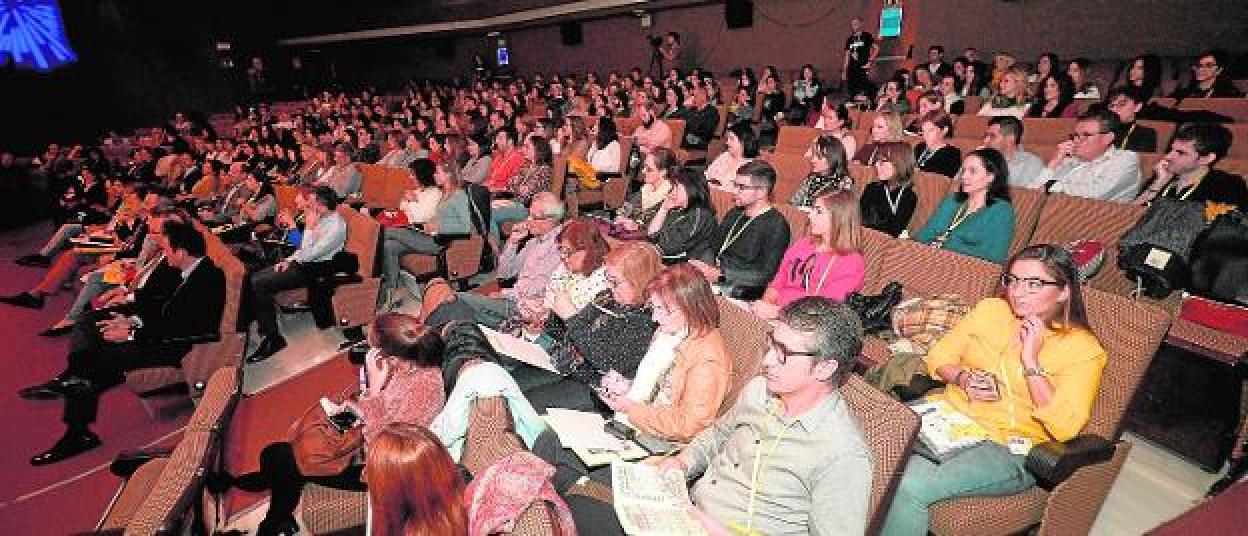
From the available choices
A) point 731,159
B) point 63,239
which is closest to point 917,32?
point 731,159

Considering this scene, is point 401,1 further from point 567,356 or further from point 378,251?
point 567,356

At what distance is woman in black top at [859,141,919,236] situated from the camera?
4.06 m

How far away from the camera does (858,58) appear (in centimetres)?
977

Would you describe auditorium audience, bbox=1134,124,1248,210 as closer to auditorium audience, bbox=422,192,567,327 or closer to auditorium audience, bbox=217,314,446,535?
auditorium audience, bbox=422,192,567,327

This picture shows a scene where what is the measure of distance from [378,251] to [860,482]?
3.93 meters

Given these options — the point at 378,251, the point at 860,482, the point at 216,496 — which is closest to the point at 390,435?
the point at 860,482

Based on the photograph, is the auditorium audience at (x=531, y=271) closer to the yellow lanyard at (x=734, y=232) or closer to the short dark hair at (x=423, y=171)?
the yellow lanyard at (x=734, y=232)

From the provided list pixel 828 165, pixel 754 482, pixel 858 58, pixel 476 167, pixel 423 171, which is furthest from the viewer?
pixel 858 58

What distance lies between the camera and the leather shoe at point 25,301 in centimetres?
620

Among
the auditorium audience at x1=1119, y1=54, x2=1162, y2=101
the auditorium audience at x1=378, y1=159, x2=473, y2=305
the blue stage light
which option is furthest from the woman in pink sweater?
the blue stage light

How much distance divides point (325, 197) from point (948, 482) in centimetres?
449

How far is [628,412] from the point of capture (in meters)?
2.32

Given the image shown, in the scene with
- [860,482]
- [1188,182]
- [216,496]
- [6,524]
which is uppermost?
[1188,182]

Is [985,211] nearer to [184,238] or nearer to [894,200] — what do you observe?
[894,200]
